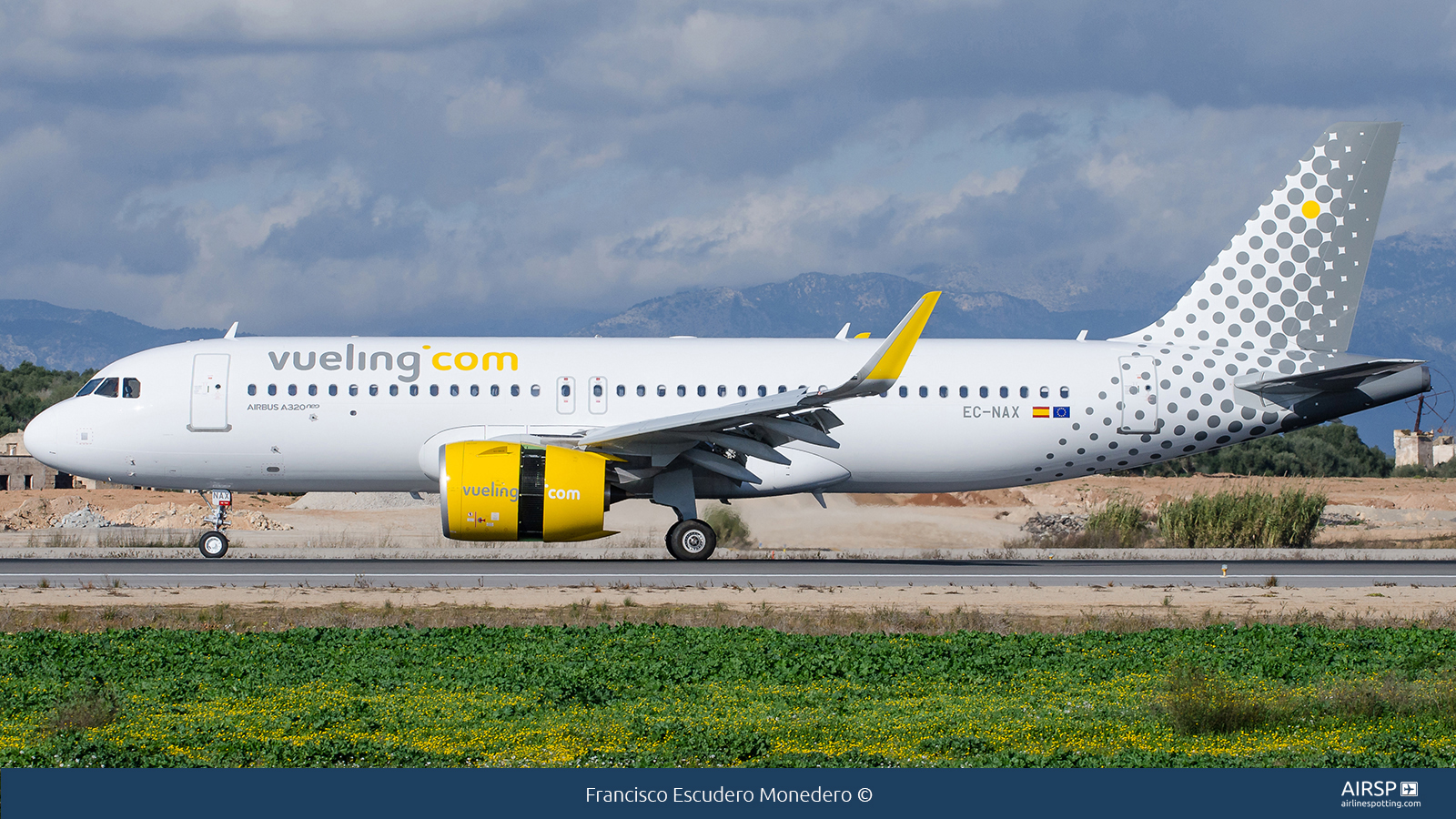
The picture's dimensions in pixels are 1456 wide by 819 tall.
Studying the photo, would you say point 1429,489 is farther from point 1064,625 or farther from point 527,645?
point 527,645

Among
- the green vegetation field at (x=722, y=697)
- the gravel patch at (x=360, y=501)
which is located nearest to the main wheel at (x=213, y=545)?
the green vegetation field at (x=722, y=697)

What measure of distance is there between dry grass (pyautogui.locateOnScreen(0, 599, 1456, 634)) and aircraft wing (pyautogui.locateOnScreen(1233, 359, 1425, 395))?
7.06 metres

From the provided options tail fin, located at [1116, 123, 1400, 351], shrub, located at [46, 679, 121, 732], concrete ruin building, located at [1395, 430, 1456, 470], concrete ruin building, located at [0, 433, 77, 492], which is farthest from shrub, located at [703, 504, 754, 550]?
concrete ruin building, located at [1395, 430, 1456, 470]

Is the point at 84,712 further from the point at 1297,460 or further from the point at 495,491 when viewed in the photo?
the point at 1297,460

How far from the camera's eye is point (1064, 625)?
14.3 meters

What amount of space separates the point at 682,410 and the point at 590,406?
1.48 meters

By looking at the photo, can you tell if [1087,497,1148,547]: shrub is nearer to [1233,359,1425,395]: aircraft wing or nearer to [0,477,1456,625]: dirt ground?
[0,477,1456,625]: dirt ground

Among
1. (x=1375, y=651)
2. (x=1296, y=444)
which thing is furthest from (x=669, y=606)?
(x=1296, y=444)

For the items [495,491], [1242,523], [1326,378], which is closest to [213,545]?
[495,491]

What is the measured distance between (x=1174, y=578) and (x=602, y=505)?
8225 mm

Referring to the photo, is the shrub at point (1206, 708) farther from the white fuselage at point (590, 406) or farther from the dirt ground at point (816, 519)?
the dirt ground at point (816, 519)

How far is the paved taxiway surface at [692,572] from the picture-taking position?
60.8 feet

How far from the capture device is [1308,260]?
78.4 ft

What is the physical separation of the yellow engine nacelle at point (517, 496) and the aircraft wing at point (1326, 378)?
1110cm
